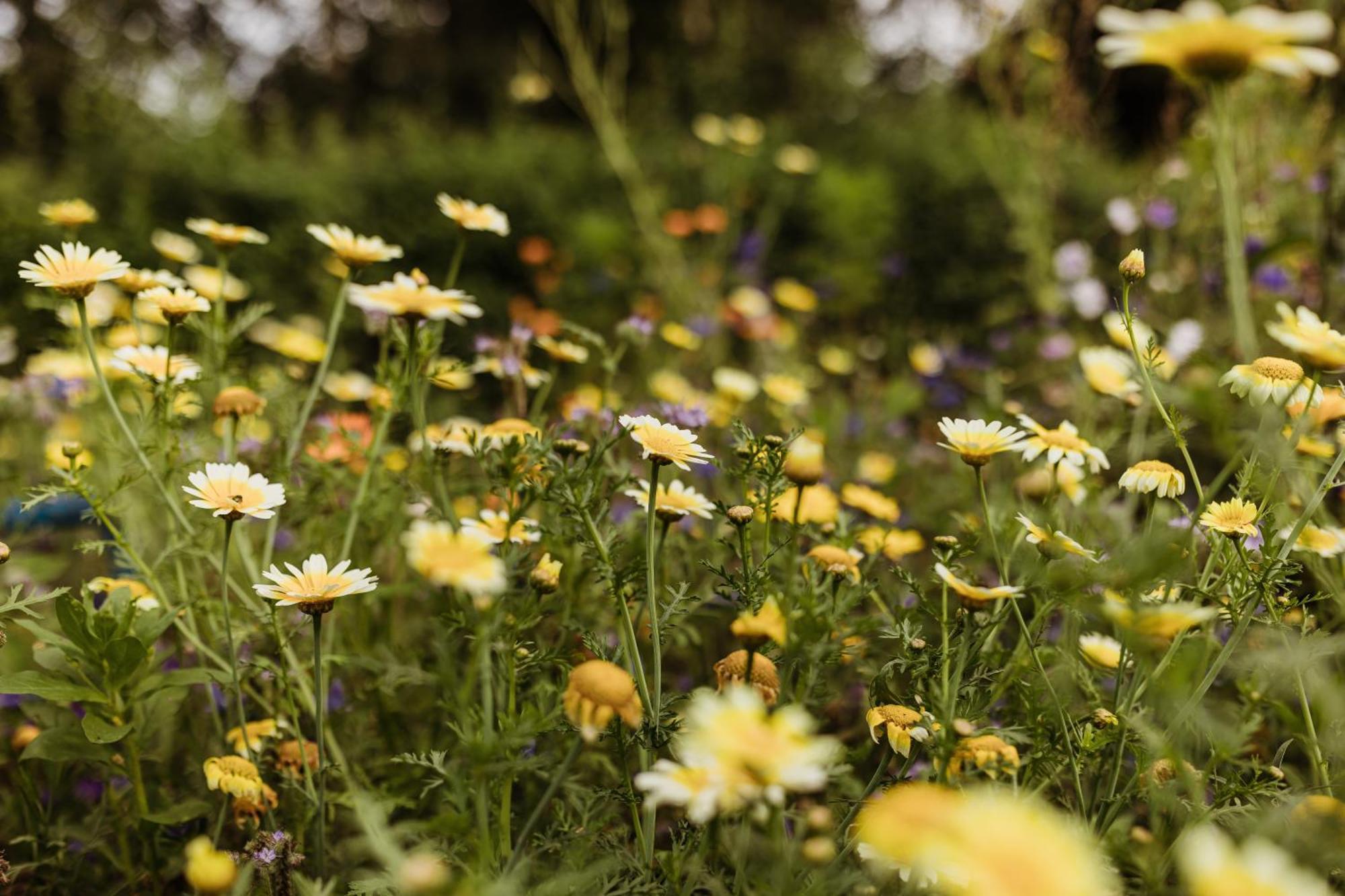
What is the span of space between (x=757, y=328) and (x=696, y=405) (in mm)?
A: 1783

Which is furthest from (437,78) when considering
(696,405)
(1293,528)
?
(1293,528)

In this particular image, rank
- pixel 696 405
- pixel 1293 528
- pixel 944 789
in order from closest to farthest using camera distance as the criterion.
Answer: pixel 944 789
pixel 1293 528
pixel 696 405

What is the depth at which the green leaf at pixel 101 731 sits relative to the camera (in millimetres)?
1162

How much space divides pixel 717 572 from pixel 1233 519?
23.5 inches

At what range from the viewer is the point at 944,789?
0.83 metres

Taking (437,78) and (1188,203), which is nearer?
(1188,203)

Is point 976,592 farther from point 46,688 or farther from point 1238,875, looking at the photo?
point 46,688

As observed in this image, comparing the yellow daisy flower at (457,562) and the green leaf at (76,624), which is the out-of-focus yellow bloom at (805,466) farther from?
the green leaf at (76,624)

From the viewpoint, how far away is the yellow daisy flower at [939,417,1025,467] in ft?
3.28

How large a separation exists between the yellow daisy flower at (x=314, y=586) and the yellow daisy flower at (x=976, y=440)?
0.65 metres

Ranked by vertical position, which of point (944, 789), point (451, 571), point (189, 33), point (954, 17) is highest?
point (954, 17)

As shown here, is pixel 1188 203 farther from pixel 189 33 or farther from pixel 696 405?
pixel 189 33

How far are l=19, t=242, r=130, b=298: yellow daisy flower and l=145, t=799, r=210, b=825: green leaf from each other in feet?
2.22

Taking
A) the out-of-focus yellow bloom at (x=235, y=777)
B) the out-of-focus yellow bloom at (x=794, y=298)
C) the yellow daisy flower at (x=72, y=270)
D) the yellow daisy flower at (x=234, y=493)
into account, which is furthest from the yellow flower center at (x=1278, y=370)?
the out-of-focus yellow bloom at (x=794, y=298)
